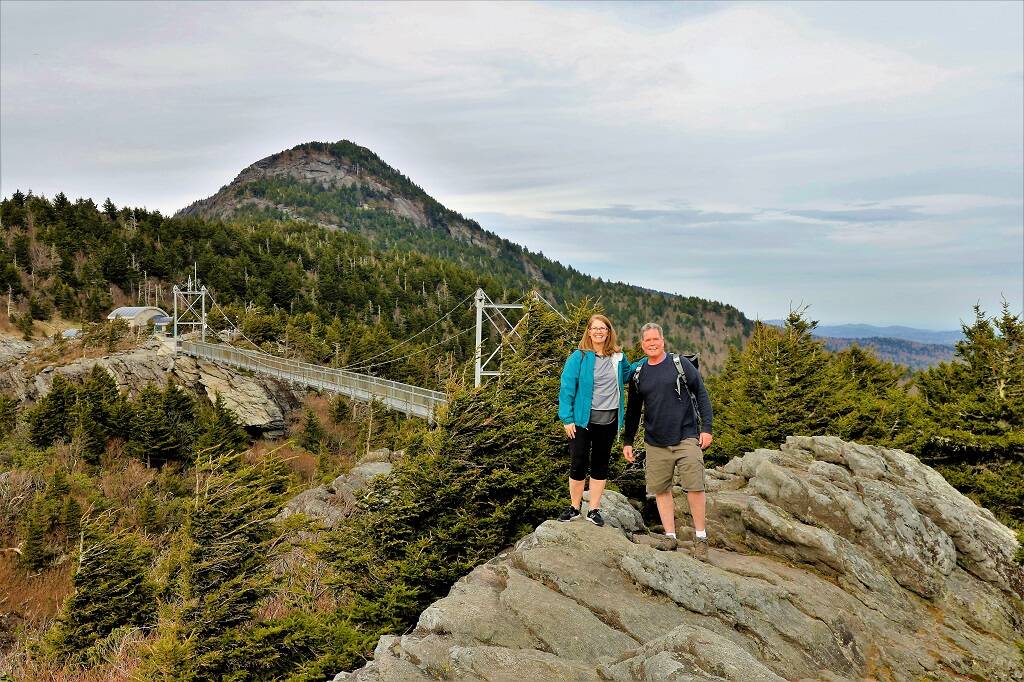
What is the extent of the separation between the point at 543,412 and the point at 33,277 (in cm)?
9112

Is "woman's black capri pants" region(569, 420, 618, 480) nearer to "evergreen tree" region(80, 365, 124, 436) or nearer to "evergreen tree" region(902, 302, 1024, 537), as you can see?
"evergreen tree" region(902, 302, 1024, 537)

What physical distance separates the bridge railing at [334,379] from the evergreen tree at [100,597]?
547 inches

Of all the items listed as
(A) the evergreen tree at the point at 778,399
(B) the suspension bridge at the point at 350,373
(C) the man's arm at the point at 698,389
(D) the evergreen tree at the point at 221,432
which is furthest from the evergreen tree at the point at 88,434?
(C) the man's arm at the point at 698,389

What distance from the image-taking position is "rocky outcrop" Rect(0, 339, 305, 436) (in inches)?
1748

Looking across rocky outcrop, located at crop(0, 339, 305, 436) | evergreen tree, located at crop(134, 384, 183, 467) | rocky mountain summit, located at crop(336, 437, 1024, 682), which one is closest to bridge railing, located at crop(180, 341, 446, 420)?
rocky outcrop, located at crop(0, 339, 305, 436)

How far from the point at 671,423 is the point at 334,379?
35.5 metres

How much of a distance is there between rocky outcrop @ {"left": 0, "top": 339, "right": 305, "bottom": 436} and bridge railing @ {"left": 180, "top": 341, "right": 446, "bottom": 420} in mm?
1442

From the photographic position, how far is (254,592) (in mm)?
8477

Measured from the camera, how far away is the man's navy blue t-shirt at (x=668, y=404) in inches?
262

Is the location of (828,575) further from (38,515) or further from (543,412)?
(38,515)

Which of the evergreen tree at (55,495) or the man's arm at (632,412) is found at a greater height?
the man's arm at (632,412)

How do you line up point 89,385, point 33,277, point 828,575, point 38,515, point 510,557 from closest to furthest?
point 510,557
point 828,575
point 38,515
point 89,385
point 33,277

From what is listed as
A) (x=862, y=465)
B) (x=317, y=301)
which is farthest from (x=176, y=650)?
(x=317, y=301)

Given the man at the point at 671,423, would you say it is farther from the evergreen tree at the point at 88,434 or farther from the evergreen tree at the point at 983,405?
the evergreen tree at the point at 88,434
